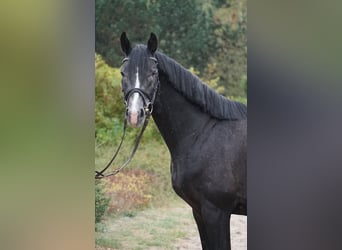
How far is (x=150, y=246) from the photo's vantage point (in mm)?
3150

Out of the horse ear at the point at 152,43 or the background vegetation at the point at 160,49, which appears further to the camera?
the background vegetation at the point at 160,49

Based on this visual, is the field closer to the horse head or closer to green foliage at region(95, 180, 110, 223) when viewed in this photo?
green foliage at region(95, 180, 110, 223)

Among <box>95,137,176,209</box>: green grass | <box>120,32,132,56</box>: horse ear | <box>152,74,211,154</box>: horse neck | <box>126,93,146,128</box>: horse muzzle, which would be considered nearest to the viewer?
<box>126,93,146,128</box>: horse muzzle

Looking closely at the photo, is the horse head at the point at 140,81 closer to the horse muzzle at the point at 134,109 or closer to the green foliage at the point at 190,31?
the horse muzzle at the point at 134,109

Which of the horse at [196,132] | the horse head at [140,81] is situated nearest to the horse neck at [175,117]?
the horse at [196,132]

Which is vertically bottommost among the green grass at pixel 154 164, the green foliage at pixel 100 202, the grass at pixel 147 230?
the grass at pixel 147 230

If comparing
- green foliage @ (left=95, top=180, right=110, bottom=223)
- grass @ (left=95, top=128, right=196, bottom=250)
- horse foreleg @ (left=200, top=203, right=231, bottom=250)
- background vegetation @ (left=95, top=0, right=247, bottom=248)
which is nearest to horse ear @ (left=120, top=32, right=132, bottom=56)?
background vegetation @ (left=95, top=0, right=247, bottom=248)

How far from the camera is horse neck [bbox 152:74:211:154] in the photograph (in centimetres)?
288

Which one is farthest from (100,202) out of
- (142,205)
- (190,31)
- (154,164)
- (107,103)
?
(190,31)

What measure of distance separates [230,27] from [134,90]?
0.94 meters

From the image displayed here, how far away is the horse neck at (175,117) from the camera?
288 cm

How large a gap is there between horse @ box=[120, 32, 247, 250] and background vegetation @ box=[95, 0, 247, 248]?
0.21 metres
